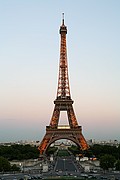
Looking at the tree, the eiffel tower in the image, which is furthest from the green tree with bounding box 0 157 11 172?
the eiffel tower

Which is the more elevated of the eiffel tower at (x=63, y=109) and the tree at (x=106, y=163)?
the eiffel tower at (x=63, y=109)

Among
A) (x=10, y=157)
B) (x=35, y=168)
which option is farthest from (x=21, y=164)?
(x=10, y=157)

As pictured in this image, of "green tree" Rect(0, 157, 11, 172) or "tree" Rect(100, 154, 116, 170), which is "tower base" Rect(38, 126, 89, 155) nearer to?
"tree" Rect(100, 154, 116, 170)

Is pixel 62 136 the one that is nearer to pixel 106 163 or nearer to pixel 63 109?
pixel 63 109

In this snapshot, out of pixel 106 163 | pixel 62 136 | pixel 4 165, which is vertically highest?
pixel 62 136

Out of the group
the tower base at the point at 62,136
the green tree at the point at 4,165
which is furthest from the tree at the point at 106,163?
the tower base at the point at 62,136

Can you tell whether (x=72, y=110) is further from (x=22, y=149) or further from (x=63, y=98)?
(x=22, y=149)

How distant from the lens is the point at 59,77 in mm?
76938

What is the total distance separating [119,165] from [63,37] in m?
34.1

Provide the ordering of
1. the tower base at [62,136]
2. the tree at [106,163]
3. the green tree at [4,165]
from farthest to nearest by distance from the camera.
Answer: the tower base at [62,136] < the tree at [106,163] < the green tree at [4,165]

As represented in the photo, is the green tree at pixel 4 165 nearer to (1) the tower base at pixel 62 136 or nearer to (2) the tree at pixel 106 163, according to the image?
(2) the tree at pixel 106 163

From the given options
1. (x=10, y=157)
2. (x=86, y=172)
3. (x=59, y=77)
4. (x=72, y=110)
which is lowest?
(x=86, y=172)

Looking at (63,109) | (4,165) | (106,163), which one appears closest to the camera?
(4,165)

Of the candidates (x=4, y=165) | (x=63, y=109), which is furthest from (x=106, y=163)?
(x=63, y=109)
